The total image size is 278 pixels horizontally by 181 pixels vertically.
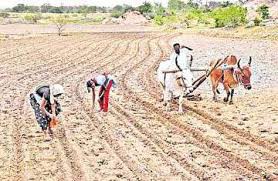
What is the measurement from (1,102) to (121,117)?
446 centimetres

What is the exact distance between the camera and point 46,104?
1276cm

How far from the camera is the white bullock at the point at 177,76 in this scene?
15383 millimetres

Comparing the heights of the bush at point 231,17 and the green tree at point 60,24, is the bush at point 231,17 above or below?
above

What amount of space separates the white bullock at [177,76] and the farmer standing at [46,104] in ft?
12.2

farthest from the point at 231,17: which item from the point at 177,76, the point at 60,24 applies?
the point at 177,76

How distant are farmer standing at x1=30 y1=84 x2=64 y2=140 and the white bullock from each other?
3705 mm

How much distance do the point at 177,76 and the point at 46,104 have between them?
13.5 ft

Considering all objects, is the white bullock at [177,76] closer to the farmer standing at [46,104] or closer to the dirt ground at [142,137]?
the dirt ground at [142,137]

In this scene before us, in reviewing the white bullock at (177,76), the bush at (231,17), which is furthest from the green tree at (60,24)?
the white bullock at (177,76)

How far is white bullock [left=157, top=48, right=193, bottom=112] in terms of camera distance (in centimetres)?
1538

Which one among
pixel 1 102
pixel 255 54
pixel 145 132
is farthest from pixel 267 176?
pixel 255 54

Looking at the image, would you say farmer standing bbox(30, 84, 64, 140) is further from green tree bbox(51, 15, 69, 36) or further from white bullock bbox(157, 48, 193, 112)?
green tree bbox(51, 15, 69, 36)

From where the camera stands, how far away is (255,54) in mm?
34781

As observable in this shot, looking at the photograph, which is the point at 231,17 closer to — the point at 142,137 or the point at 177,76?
the point at 177,76
